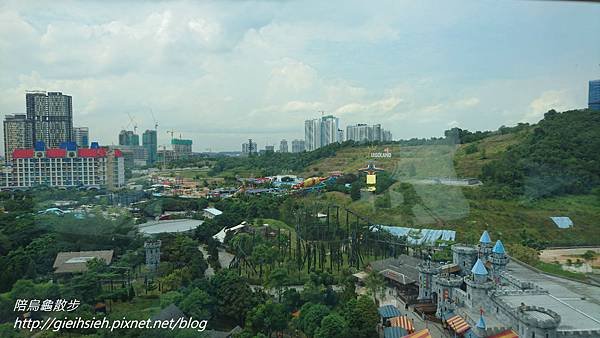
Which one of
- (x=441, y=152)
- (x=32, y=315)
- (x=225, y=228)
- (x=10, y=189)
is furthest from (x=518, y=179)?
(x=10, y=189)

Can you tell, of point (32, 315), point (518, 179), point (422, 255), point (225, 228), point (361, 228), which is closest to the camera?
point (32, 315)

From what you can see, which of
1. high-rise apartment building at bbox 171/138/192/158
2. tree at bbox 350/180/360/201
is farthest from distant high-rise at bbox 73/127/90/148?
tree at bbox 350/180/360/201

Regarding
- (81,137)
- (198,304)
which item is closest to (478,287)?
(198,304)

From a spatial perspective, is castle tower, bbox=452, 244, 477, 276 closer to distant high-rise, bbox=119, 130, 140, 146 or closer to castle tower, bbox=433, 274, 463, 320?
castle tower, bbox=433, 274, 463, 320

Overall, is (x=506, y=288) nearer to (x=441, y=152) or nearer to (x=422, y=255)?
(x=422, y=255)

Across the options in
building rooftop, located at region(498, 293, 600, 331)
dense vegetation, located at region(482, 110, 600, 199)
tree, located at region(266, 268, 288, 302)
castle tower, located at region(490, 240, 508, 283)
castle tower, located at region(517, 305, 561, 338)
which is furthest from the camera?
dense vegetation, located at region(482, 110, 600, 199)

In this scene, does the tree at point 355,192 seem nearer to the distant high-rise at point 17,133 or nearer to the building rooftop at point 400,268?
the building rooftop at point 400,268
